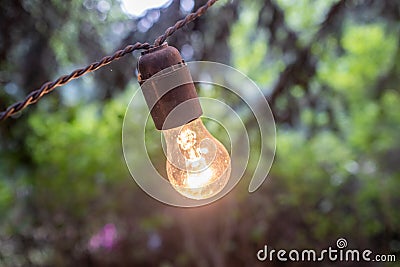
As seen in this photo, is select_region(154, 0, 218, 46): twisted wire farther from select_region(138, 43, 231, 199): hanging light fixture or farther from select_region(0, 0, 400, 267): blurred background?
select_region(0, 0, 400, 267): blurred background

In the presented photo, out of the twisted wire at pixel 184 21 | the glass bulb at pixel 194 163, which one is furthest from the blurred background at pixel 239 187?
the twisted wire at pixel 184 21

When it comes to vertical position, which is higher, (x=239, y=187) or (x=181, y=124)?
(x=239, y=187)

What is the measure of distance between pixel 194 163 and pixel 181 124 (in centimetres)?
9

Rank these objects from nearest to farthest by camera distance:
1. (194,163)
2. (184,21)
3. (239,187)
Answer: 1. (184,21)
2. (194,163)
3. (239,187)

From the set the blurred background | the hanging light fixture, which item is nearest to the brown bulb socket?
the hanging light fixture

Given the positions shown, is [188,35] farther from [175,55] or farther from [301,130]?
[301,130]

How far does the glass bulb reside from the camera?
2.59 ft

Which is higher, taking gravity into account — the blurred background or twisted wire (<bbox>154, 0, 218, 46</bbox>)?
the blurred background

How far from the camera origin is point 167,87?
71 cm

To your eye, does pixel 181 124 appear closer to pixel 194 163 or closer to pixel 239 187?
pixel 194 163

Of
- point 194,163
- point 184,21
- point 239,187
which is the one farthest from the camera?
point 239,187

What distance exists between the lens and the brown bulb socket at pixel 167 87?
70 cm

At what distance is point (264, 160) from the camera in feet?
6.87

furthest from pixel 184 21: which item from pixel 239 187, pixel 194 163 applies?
pixel 239 187
